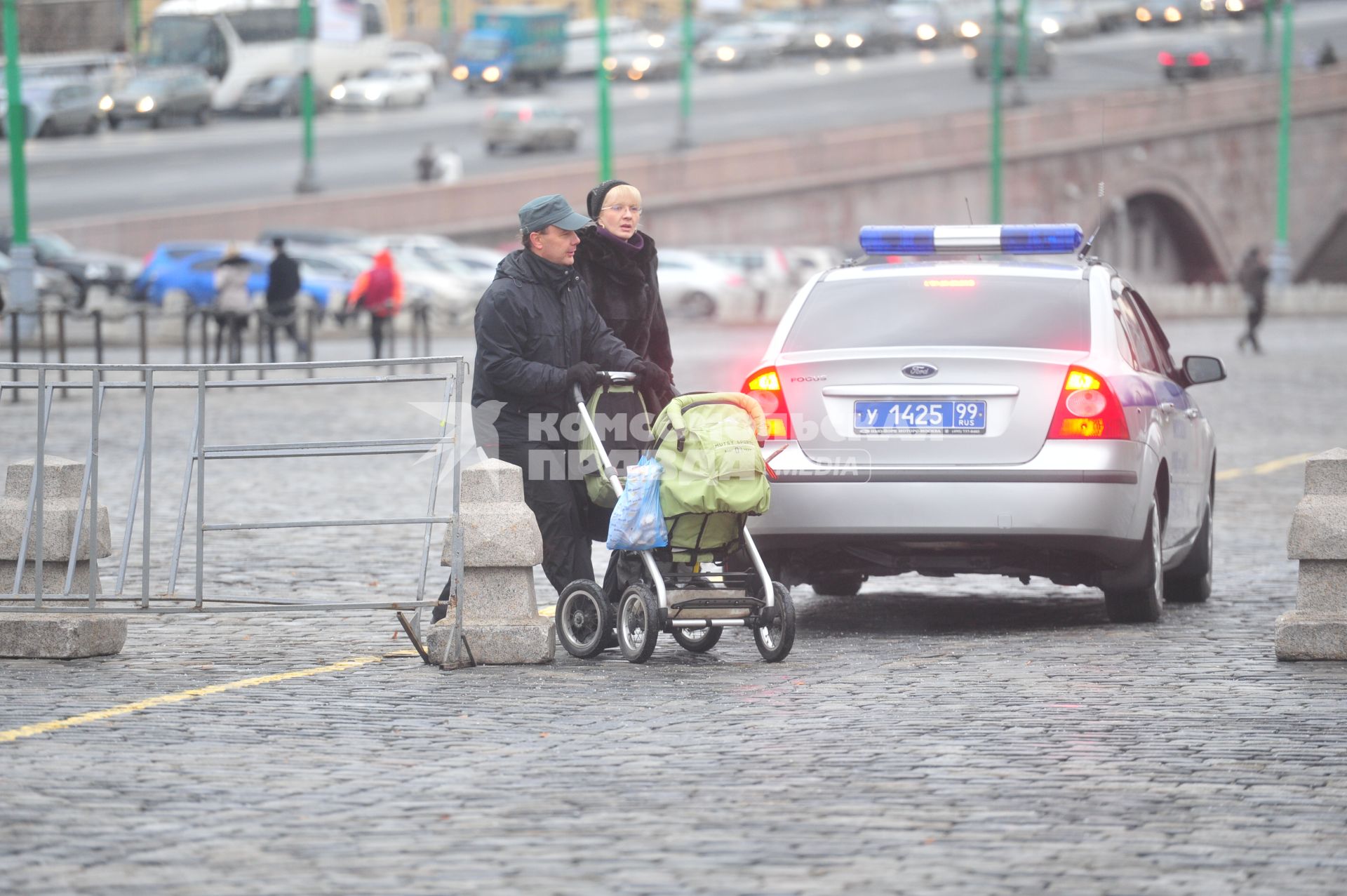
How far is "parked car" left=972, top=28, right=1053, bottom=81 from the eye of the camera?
70.0 meters

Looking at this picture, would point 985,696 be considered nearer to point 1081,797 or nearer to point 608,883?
point 1081,797

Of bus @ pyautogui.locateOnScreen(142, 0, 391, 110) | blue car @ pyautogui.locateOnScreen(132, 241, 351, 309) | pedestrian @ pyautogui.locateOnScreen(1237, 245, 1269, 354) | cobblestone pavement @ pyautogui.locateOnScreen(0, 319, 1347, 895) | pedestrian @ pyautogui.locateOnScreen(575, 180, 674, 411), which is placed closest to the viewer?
cobblestone pavement @ pyautogui.locateOnScreen(0, 319, 1347, 895)

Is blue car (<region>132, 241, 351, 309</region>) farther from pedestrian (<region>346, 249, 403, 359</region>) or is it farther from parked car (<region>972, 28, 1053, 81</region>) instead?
parked car (<region>972, 28, 1053, 81</region>)

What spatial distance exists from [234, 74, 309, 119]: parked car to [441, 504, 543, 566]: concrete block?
5652 cm

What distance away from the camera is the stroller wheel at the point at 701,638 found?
855 centimetres

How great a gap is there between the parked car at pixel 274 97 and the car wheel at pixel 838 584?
54308 mm

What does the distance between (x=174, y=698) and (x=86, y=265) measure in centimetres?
3667

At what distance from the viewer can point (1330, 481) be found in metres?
8.55

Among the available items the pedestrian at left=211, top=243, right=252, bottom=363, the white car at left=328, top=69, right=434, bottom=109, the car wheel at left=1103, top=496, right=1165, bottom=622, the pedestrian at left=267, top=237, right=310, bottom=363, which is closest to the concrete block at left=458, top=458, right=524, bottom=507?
the car wheel at left=1103, top=496, right=1165, bottom=622

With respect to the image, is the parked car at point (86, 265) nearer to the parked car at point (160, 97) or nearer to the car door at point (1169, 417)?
the parked car at point (160, 97)

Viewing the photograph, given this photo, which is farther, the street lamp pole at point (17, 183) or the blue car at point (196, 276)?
the blue car at point (196, 276)

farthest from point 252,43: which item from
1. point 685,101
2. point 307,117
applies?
point 307,117

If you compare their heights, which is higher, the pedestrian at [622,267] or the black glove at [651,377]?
the pedestrian at [622,267]

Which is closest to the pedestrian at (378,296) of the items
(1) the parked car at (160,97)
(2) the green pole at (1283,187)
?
(1) the parked car at (160,97)
